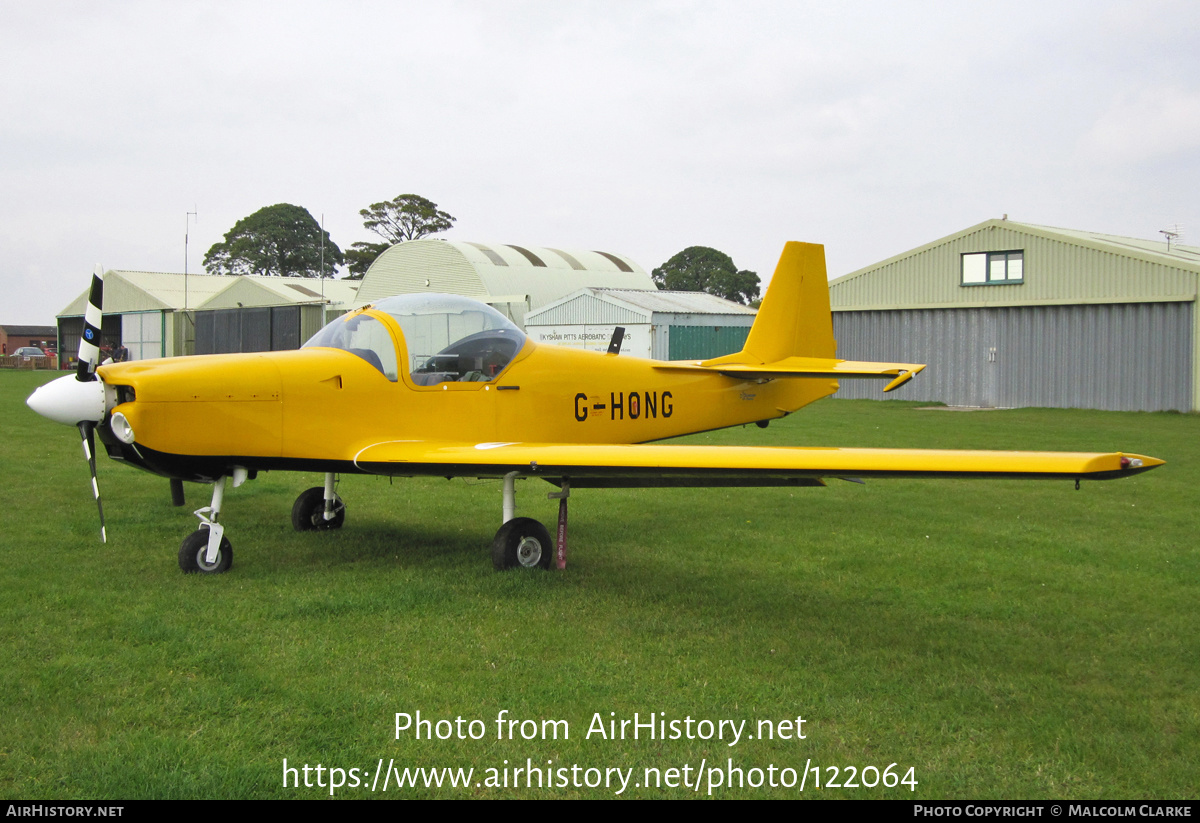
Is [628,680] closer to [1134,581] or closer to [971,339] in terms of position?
[1134,581]

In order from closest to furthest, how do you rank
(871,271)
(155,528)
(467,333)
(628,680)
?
(628,680) → (467,333) → (155,528) → (871,271)

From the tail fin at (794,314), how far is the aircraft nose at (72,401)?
5507 mm

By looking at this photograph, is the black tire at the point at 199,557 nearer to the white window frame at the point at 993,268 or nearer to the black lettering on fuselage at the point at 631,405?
the black lettering on fuselage at the point at 631,405

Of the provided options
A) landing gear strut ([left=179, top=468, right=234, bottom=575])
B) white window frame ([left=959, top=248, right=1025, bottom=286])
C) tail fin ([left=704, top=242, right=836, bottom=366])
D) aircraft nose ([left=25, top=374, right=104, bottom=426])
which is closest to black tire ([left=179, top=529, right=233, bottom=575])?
landing gear strut ([left=179, top=468, right=234, bottom=575])

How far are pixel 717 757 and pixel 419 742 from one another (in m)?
1.19

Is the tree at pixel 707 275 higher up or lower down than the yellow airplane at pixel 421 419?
higher up

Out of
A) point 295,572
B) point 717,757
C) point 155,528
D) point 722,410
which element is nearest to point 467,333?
point 295,572

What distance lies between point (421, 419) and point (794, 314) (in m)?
4.34

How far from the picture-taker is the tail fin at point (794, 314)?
9367 millimetres

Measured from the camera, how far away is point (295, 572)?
654 centimetres

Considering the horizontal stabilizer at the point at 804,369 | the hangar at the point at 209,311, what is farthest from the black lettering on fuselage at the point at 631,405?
the hangar at the point at 209,311

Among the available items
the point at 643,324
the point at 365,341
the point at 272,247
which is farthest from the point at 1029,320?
the point at 272,247
